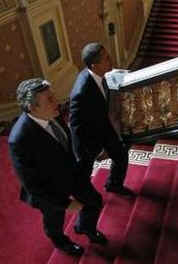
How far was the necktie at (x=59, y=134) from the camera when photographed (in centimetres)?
233

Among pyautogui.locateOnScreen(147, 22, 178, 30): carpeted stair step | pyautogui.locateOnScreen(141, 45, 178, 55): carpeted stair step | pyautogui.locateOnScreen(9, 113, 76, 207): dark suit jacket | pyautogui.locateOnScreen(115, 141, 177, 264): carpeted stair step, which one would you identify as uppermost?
pyautogui.locateOnScreen(9, 113, 76, 207): dark suit jacket

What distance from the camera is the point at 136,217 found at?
295cm

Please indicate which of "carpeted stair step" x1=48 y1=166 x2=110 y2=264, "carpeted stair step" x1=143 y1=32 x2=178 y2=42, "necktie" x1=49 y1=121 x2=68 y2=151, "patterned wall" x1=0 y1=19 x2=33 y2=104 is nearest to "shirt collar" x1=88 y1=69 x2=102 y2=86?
"necktie" x1=49 y1=121 x2=68 y2=151

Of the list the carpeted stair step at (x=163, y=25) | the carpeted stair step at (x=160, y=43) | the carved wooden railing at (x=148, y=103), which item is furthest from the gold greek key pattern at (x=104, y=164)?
the carpeted stair step at (x=163, y=25)

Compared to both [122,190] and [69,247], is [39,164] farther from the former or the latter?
[122,190]

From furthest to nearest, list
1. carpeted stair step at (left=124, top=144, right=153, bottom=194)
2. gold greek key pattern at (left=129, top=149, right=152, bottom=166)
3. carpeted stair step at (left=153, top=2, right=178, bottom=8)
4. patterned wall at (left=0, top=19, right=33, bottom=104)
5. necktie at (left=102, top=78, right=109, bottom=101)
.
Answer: carpeted stair step at (left=153, top=2, right=178, bottom=8) < patterned wall at (left=0, top=19, right=33, bottom=104) < gold greek key pattern at (left=129, top=149, right=152, bottom=166) < carpeted stair step at (left=124, top=144, right=153, bottom=194) < necktie at (left=102, top=78, right=109, bottom=101)

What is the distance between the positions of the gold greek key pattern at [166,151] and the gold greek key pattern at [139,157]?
135 millimetres

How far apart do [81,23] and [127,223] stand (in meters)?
3.92

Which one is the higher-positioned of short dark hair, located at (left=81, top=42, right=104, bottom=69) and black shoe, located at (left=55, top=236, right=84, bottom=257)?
short dark hair, located at (left=81, top=42, right=104, bottom=69)

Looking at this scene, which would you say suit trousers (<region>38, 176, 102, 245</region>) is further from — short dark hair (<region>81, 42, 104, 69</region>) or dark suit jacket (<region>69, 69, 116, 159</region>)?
short dark hair (<region>81, 42, 104, 69</region>)

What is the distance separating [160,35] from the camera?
783 cm

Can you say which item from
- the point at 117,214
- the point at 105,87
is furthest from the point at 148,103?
the point at 117,214

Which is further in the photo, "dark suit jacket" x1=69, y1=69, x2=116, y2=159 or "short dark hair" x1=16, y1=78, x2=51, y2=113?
"dark suit jacket" x1=69, y1=69, x2=116, y2=159

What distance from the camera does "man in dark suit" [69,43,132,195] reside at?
2.62m
